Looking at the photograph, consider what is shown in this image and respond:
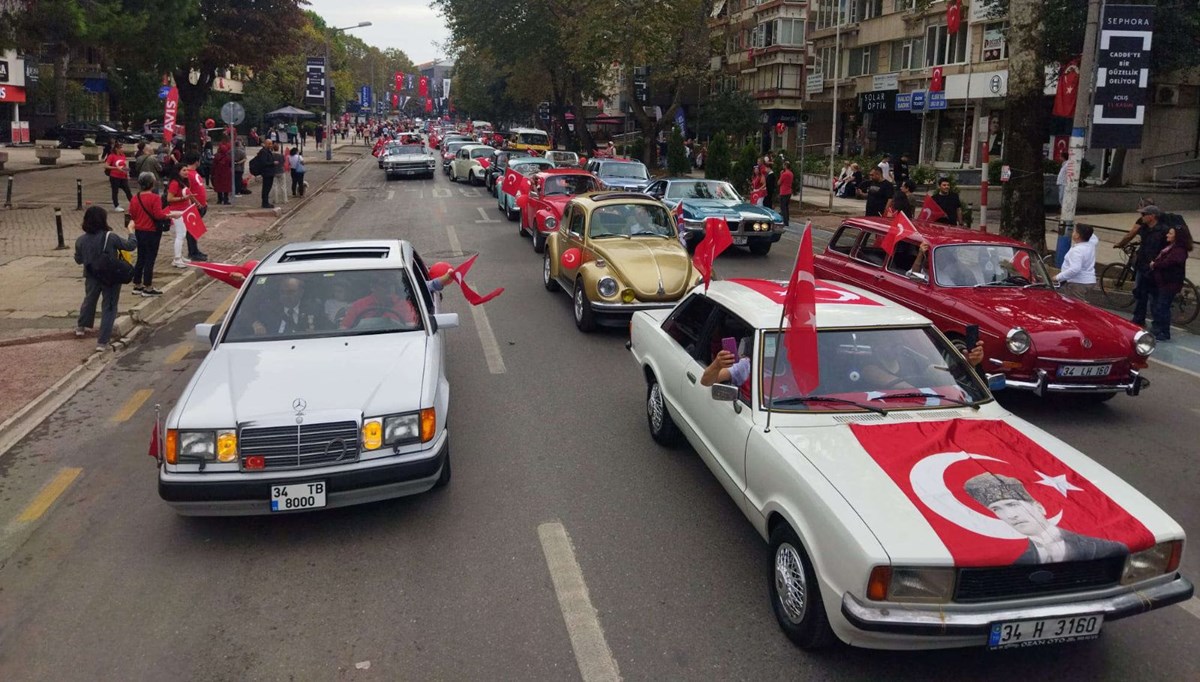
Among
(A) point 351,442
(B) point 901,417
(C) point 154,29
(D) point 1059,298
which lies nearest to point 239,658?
(A) point 351,442

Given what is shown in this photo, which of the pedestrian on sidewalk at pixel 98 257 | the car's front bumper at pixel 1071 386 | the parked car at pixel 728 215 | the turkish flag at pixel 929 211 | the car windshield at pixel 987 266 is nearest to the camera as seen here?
the car's front bumper at pixel 1071 386

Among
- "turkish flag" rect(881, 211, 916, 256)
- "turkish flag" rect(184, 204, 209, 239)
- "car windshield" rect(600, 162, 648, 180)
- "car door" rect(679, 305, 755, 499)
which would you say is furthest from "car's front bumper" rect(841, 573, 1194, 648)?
"car windshield" rect(600, 162, 648, 180)

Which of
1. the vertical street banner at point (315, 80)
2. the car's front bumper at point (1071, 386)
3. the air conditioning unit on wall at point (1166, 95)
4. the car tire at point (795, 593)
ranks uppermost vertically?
the vertical street banner at point (315, 80)

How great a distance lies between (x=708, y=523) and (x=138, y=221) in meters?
10.3

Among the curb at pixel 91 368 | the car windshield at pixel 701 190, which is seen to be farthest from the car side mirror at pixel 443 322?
the car windshield at pixel 701 190

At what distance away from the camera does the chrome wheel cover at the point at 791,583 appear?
4453 millimetres

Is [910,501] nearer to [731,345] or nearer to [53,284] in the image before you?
[731,345]

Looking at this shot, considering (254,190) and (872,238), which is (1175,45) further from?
(254,190)

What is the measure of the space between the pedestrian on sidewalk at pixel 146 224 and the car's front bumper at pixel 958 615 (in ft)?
38.3

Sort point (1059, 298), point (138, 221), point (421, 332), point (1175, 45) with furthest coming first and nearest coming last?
point (1175, 45) → point (138, 221) → point (1059, 298) → point (421, 332)

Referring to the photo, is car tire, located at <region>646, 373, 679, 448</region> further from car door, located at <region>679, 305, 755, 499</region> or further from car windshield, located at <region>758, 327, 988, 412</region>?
car windshield, located at <region>758, 327, 988, 412</region>

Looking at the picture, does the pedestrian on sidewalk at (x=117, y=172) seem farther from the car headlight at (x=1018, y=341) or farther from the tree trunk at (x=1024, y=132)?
the car headlight at (x=1018, y=341)

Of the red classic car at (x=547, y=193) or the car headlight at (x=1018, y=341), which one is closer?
the car headlight at (x=1018, y=341)

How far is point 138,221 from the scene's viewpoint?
12.9m
